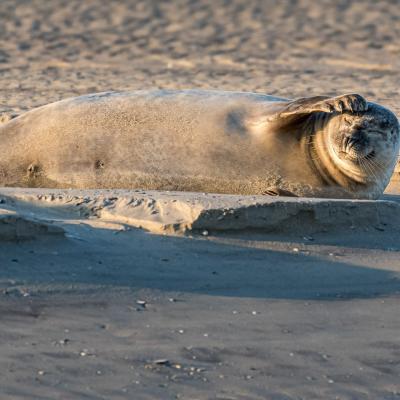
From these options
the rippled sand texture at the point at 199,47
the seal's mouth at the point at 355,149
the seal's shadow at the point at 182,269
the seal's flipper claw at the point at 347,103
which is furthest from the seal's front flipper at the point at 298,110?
the rippled sand texture at the point at 199,47

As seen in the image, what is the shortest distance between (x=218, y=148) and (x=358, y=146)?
635 mm

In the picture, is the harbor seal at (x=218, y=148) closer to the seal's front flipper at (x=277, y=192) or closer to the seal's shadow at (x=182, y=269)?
the seal's front flipper at (x=277, y=192)

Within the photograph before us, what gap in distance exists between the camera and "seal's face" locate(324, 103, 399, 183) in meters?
5.12

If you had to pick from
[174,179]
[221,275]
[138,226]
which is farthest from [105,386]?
[174,179]

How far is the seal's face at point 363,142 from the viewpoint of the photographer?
512 centimetres

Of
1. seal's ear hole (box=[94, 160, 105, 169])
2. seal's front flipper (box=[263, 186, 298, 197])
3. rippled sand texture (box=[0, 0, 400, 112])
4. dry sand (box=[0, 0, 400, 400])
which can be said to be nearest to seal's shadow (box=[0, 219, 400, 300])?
dry sand (box=[0, 0, 400, 400])

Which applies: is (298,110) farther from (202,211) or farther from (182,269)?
(182,269)

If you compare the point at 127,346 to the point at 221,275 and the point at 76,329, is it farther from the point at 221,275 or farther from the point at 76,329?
the point at 221,275

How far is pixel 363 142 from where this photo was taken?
516cm

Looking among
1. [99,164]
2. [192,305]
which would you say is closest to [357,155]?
[99,164]

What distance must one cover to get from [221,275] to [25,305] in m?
0.70

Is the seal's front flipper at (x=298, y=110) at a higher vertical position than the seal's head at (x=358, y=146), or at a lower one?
higher

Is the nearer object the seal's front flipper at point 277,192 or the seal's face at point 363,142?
the seal's front flipper at point 277,192

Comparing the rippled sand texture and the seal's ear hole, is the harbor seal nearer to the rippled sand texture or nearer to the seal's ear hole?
the seal's ear hole
